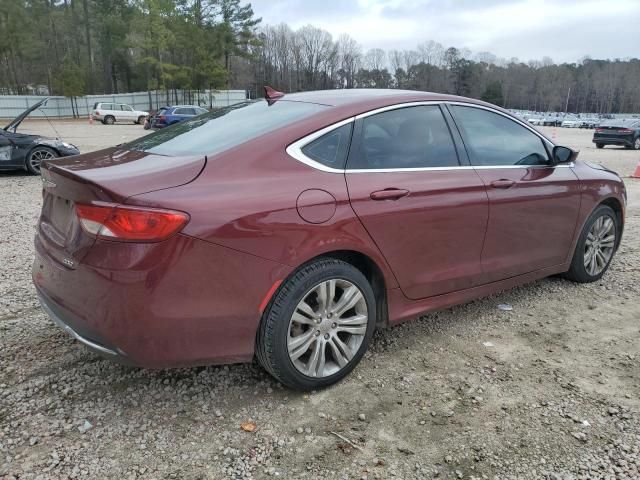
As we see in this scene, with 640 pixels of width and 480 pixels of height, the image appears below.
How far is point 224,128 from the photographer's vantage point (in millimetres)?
3066

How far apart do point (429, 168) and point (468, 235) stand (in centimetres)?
53

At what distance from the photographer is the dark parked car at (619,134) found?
21266 mm

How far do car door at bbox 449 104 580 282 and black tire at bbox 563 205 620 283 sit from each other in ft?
0.75

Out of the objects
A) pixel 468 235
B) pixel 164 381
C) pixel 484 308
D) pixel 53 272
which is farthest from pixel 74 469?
pixel 484 308

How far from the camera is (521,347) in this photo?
3428 millimetres

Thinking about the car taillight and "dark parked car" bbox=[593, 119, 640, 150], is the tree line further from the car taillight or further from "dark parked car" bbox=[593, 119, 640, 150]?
the car taillight

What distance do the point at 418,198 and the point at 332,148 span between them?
61cm

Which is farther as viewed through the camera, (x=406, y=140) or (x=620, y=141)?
(x=620, y=141)

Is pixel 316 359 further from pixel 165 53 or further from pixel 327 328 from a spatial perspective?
pixel 165 53

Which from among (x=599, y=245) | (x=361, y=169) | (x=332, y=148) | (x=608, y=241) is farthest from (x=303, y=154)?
(x=608, y=241)

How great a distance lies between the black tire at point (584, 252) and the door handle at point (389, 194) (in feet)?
7.17

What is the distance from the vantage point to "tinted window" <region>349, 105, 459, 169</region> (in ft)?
9.80

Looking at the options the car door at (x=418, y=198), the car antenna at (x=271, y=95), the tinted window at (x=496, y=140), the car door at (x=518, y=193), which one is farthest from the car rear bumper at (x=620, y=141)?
the car antenna at (x=271, y=95)

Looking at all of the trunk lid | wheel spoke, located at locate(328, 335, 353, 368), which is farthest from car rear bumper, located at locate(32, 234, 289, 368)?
wheel spoke, located at locate(328, 335, 353, 368)
